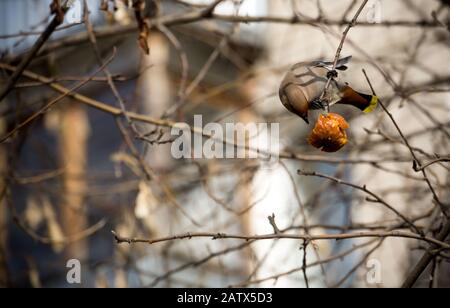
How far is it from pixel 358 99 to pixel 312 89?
7.5 inches

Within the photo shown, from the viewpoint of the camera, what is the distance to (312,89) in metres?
2.14

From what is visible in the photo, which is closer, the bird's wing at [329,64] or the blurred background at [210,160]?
the bird's wing at [329,64]

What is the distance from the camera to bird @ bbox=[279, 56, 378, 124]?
7.02ft

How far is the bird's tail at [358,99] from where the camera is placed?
221 cm

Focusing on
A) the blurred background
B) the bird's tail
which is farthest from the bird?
the blurred background

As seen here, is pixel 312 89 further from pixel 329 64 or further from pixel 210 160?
pixel 210 160

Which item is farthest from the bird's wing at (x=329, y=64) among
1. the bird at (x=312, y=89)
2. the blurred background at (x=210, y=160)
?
the blurred background at (x=210, y=160)

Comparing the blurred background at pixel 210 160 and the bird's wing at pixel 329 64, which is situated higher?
the blurred background at pixel 210 160

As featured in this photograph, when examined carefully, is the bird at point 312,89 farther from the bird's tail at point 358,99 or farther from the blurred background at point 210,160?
the blurred background at point 210,160

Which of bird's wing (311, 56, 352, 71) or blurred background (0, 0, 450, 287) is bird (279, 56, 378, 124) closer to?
bird's wing (311, 56, 352, 71)

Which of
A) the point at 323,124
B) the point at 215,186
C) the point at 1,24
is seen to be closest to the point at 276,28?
the point at 215,186

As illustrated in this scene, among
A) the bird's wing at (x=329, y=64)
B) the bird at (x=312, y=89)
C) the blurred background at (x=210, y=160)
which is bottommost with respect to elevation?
the bird at (x=312, y=89)

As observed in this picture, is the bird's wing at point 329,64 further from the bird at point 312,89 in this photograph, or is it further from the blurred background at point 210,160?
the blurred background at point 210,160

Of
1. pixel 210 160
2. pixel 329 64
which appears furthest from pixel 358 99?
pixel 210 160
